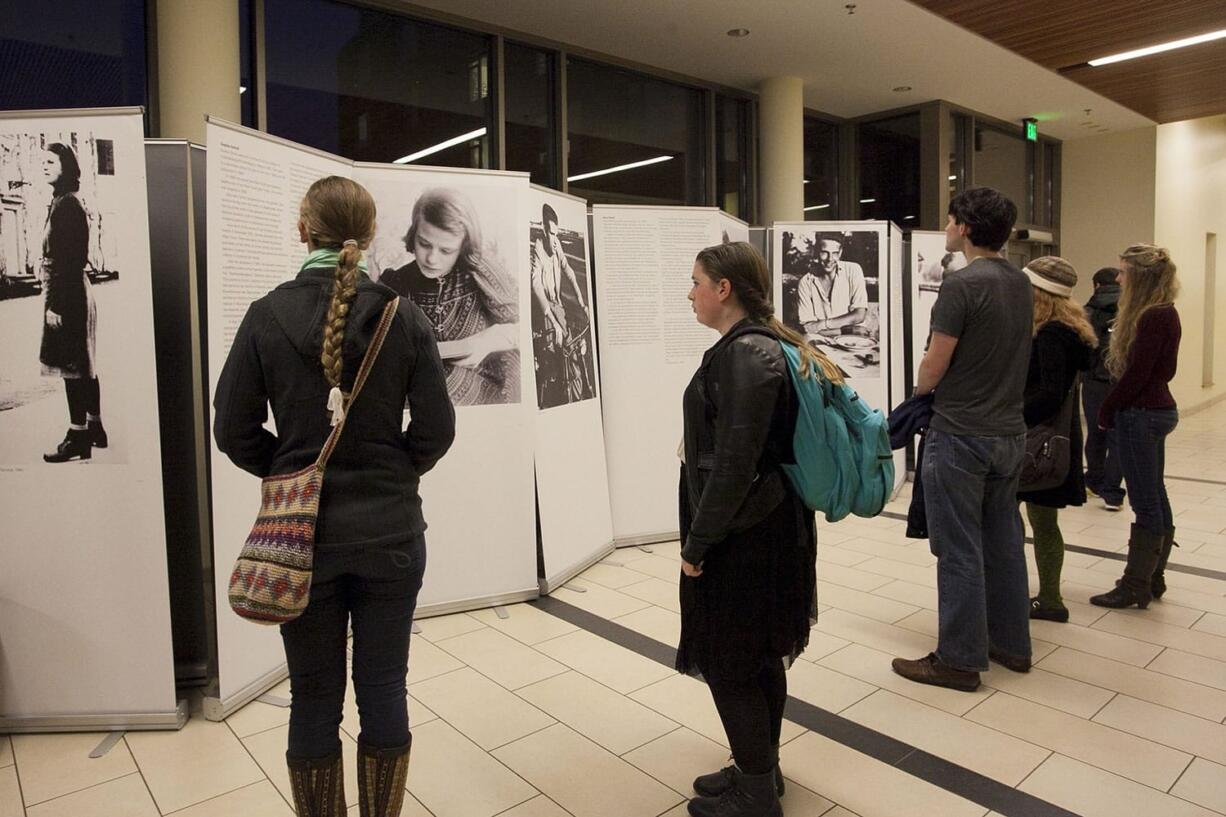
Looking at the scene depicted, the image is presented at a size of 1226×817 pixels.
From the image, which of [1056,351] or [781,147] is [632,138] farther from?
[1056,351]

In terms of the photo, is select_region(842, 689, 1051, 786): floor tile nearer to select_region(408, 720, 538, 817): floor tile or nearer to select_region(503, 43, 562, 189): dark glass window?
select_region(408, 720, 538, 817): floor tile

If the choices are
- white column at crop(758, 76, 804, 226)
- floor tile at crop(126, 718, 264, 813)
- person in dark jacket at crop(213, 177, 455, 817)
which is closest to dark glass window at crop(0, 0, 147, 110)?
floor tile at crop(126, 718, 264, 813)

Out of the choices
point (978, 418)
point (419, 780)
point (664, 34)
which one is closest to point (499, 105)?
point (664, 34)

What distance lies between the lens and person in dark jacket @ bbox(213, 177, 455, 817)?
1.61 metres

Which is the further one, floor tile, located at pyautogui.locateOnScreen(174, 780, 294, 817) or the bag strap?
floor tile, located at pyautogui.locateOnScreen(174, 780, 294, 817)

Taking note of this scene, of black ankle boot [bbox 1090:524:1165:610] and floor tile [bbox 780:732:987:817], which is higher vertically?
black ankle boot [bbox 1090:524:1165:610]

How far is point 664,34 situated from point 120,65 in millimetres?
3815

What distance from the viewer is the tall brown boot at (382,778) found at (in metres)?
1.79

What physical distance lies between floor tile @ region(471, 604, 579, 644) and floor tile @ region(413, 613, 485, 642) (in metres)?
0.05

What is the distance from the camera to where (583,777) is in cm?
232

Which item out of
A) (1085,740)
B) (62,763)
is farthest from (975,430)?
(62,763)

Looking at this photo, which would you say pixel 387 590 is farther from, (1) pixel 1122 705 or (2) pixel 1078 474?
(2) pixel 1078 474

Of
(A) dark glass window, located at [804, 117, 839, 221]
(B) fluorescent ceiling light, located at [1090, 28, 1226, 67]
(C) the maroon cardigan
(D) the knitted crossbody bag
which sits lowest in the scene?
(D) the knitted crossbody bag

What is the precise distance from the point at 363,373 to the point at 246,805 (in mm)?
1367
